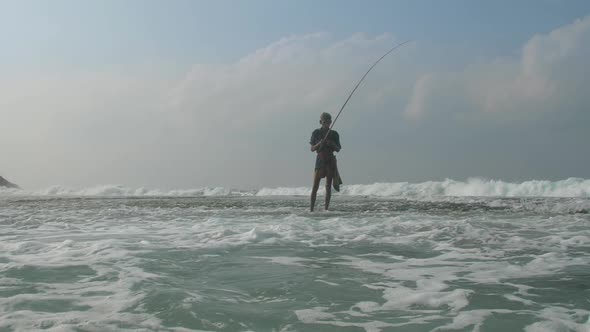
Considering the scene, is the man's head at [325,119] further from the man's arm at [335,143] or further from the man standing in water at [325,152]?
the man's arm at [335,143]

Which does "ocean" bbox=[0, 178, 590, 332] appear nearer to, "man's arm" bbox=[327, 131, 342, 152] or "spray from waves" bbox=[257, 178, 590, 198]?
"man's arm" bbox=[327, 131, 342, 152]

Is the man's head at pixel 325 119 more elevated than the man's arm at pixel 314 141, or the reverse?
the man's head at pixel 325 119

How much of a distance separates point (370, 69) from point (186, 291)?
10.5 metres

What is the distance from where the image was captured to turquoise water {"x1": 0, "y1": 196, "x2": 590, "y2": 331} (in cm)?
263

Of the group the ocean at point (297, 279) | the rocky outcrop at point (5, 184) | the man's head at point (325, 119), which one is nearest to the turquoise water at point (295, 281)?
the ocean at point (297, 279)

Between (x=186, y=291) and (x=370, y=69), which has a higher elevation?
(x=370, y=69)

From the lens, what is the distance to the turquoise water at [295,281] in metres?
2.63

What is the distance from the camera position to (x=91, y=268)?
13.2 feet

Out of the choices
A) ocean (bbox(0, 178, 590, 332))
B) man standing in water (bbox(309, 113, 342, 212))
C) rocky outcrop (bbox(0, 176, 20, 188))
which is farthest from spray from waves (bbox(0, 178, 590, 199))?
rocky outcrop (bbox(0, 176, 20, 188))

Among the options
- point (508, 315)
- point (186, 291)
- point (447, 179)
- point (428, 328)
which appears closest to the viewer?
point (428, 328)

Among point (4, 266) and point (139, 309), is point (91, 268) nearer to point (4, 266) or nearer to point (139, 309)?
point (4, 266)

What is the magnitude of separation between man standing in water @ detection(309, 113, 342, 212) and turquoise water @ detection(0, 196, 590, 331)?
14.9ft

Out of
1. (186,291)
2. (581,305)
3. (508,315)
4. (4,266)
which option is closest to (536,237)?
(581,305)

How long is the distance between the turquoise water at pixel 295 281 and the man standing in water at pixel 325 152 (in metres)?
4.56
